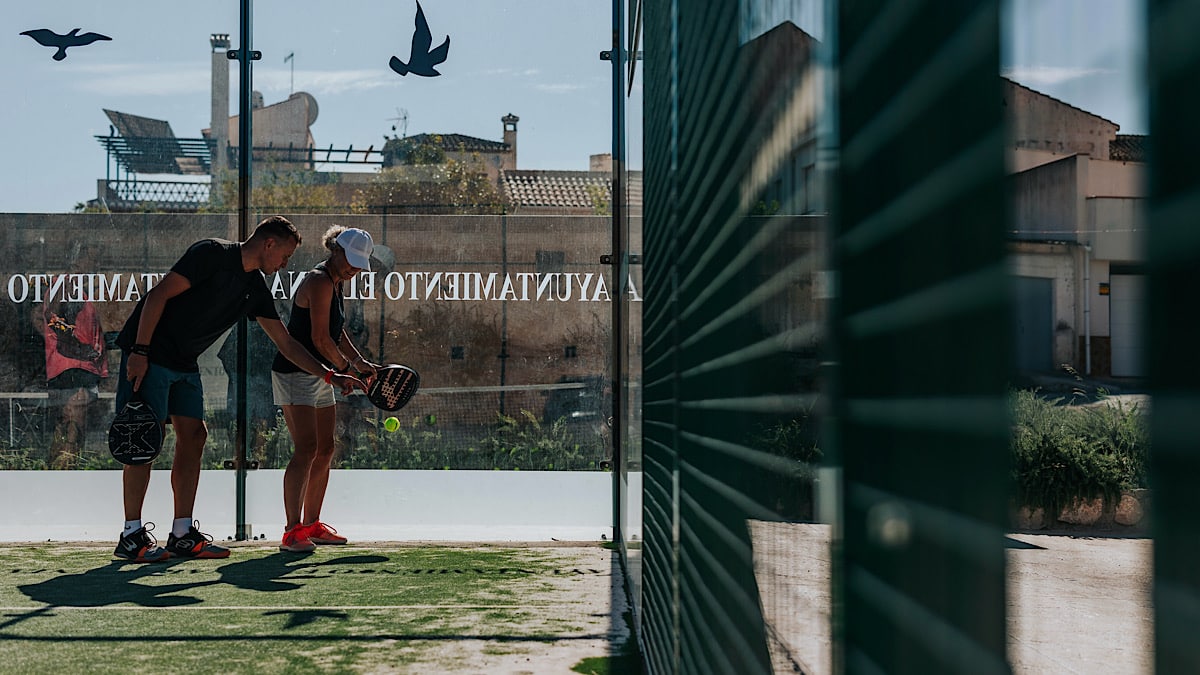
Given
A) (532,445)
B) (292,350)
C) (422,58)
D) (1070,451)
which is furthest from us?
(532,445)

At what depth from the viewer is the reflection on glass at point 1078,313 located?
0.32 m

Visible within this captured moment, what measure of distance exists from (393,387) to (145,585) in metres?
1.85

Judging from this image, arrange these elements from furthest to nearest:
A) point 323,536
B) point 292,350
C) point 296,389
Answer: point 323,536 < point 296,389 < point 292,350

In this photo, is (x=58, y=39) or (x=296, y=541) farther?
(x=58, y=39)

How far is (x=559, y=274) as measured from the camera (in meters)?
6.07

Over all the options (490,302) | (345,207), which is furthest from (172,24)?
(490,302)

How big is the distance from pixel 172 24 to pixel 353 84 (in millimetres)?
913

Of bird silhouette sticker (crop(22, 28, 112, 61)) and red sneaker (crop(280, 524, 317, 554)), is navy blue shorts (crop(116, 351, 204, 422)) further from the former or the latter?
bird silhouette sticker (crop(22, 28, 112, 61))

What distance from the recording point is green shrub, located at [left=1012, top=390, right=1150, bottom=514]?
0.38 meters

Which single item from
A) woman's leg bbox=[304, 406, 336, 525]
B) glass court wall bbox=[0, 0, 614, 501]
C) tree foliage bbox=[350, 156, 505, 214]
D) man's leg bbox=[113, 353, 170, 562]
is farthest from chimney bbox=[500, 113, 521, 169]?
man's leg bbox=[113, 353, 170, 562]

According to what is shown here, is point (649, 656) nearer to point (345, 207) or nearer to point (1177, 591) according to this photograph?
point (1177, 591)

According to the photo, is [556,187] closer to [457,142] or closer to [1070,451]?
[457,142]

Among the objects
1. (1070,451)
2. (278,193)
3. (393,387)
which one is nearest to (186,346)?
(393,387)

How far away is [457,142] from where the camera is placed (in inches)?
238
